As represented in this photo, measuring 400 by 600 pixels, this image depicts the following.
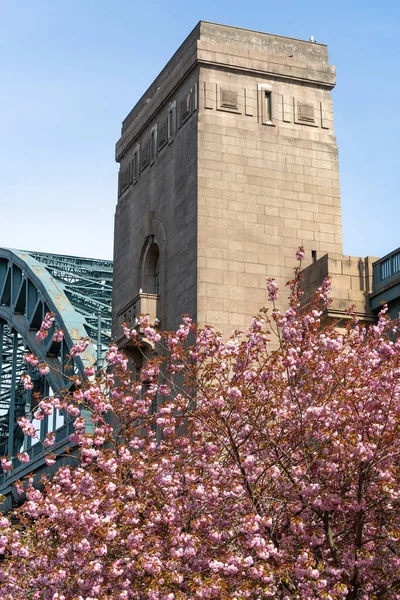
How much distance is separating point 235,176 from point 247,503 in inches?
695

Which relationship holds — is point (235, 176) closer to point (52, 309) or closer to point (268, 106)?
point (268, 106)

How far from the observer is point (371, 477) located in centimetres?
2119

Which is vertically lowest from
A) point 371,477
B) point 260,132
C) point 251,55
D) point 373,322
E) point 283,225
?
point 371,477

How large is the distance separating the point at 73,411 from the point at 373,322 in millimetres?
12620

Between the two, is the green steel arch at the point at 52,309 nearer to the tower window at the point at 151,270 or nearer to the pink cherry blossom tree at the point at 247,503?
the tower window at the point at 151,270

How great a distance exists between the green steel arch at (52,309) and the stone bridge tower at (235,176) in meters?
23.7

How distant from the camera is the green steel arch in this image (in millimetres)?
68312

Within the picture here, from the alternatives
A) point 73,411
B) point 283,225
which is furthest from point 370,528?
point 283,225

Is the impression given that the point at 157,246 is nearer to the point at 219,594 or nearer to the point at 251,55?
the point at 251,55

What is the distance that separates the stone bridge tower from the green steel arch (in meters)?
23.7

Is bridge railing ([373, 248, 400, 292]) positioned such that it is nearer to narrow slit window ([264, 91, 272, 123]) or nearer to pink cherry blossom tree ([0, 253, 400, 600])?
narrow slit window ([264, 91, 272, 123])

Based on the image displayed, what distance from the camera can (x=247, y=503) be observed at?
2214cm

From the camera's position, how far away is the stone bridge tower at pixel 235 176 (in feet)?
121

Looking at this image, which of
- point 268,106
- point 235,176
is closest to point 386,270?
point 235,176
